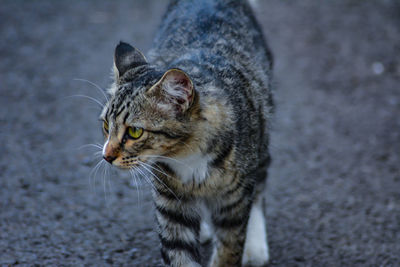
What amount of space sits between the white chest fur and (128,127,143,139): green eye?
26cm

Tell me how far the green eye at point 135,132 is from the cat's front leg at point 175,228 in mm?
438

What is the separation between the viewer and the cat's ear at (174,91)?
2.84 meters

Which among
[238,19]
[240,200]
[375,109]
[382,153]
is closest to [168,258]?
[240,200]

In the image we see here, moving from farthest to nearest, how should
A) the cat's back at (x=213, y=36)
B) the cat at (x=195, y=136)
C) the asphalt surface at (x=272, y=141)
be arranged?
1. the asphalt surface at (x=272, y=141)
2. the cat's back at (x=213, y=36)
3. the cat at (x=195, y=136)

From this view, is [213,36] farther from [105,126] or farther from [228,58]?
[105,126]

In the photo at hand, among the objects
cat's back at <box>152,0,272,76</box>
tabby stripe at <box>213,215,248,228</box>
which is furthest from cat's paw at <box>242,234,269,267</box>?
cat's back at <box>152,0,272,76</box>

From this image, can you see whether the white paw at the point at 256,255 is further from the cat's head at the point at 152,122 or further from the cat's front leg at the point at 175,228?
the cat's head at the point at 152,122

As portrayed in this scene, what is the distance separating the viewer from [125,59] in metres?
3.36

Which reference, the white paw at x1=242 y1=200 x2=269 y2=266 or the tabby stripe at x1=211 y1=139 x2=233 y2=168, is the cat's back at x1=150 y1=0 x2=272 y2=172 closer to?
the tabby stripe at x1=211 y1=139 x2=233 y2=168

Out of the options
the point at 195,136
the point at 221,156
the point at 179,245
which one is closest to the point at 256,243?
the point at 179,245

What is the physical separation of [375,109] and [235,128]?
390cm

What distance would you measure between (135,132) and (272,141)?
307 cm

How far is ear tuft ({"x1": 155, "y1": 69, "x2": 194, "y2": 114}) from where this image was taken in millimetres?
2832

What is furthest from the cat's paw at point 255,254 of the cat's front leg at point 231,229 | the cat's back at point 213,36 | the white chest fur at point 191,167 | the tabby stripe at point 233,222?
the cat's back at point 213,36
